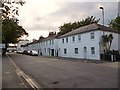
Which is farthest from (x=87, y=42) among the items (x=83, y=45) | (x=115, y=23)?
(x=115, y=23)

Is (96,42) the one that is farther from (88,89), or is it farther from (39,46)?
(39,46)

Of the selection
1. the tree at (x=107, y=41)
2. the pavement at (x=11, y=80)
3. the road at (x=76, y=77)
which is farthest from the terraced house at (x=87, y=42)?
the pavement at (x=11, y=80)

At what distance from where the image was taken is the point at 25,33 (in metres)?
77.1

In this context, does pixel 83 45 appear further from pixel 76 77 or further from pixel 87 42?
pixel 76 77

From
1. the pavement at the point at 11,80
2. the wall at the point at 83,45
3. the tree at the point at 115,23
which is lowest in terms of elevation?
the pavement at the point at 11,80

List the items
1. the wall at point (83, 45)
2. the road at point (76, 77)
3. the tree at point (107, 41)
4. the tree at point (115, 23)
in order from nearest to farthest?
1. the road at point (76, 77)
2. the tree at point (107, 41)
3. the wall at point (83, 45)
4. the tree at point (115, 23)

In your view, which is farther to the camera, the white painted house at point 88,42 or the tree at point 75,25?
the tree at point 75,25

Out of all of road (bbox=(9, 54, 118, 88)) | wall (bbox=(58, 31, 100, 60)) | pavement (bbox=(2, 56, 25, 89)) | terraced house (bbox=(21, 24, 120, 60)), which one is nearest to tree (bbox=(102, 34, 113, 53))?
terraced house (bbox=(21, 24, 120, 60))

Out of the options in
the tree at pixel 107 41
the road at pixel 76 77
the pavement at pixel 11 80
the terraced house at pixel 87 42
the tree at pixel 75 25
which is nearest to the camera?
the road at pixel 76 77

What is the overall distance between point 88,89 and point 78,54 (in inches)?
1457

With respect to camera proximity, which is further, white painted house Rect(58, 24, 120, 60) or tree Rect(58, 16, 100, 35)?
tree Rect(58, 16, 100, 35)

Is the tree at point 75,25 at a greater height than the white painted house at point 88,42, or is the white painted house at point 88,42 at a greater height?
Answer: the tree at point 75,25

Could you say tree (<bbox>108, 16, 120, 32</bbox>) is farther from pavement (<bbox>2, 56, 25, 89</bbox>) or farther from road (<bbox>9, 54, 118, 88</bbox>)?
pavement (<bbox>2, 56, 25, 89</bbox>)

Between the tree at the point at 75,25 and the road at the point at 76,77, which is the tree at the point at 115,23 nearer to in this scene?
the tree at the point at 75,25
